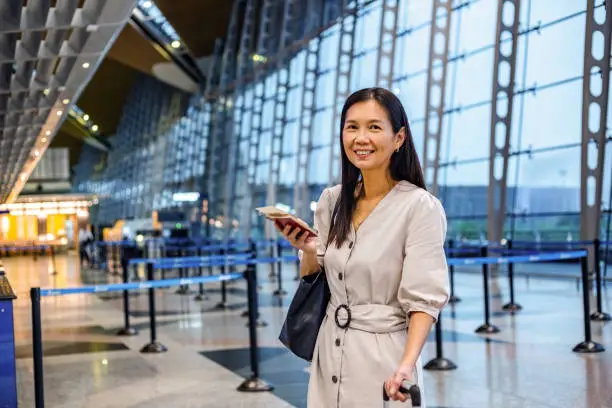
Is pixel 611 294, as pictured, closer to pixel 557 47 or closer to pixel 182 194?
pixel 557 47

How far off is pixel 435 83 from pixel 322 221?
63.3ft

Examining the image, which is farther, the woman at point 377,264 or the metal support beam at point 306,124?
the metal support beam at point 306,124

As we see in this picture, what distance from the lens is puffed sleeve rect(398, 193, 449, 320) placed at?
7.45ft

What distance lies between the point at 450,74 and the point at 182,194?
17014mm

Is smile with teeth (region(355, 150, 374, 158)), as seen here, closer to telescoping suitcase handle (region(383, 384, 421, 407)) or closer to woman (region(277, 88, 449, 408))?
woman (region(277, 88, 449, 408))

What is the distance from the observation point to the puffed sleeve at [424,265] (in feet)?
7.45

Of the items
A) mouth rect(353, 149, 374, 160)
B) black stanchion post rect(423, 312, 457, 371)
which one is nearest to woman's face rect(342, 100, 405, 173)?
mouth rect(353, 149, 374, 160)

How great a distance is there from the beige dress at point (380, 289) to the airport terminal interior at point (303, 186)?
0.9 inches

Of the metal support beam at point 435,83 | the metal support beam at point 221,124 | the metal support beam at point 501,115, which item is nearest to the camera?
the metal support beam at point 501,115

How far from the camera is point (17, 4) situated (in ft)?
28.1

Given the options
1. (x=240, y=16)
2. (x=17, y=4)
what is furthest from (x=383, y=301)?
(x=240, y=16)

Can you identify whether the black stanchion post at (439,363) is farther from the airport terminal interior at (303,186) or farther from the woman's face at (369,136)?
the woman's face at (369,136)

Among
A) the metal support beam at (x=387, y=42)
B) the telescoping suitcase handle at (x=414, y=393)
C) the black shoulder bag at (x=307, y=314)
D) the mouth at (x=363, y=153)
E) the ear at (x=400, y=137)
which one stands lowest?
the telescoping suitcase handle at (x=414, y=393)

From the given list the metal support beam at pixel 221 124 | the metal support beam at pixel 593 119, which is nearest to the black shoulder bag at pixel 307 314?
the metal support beam at pixel 593 119
